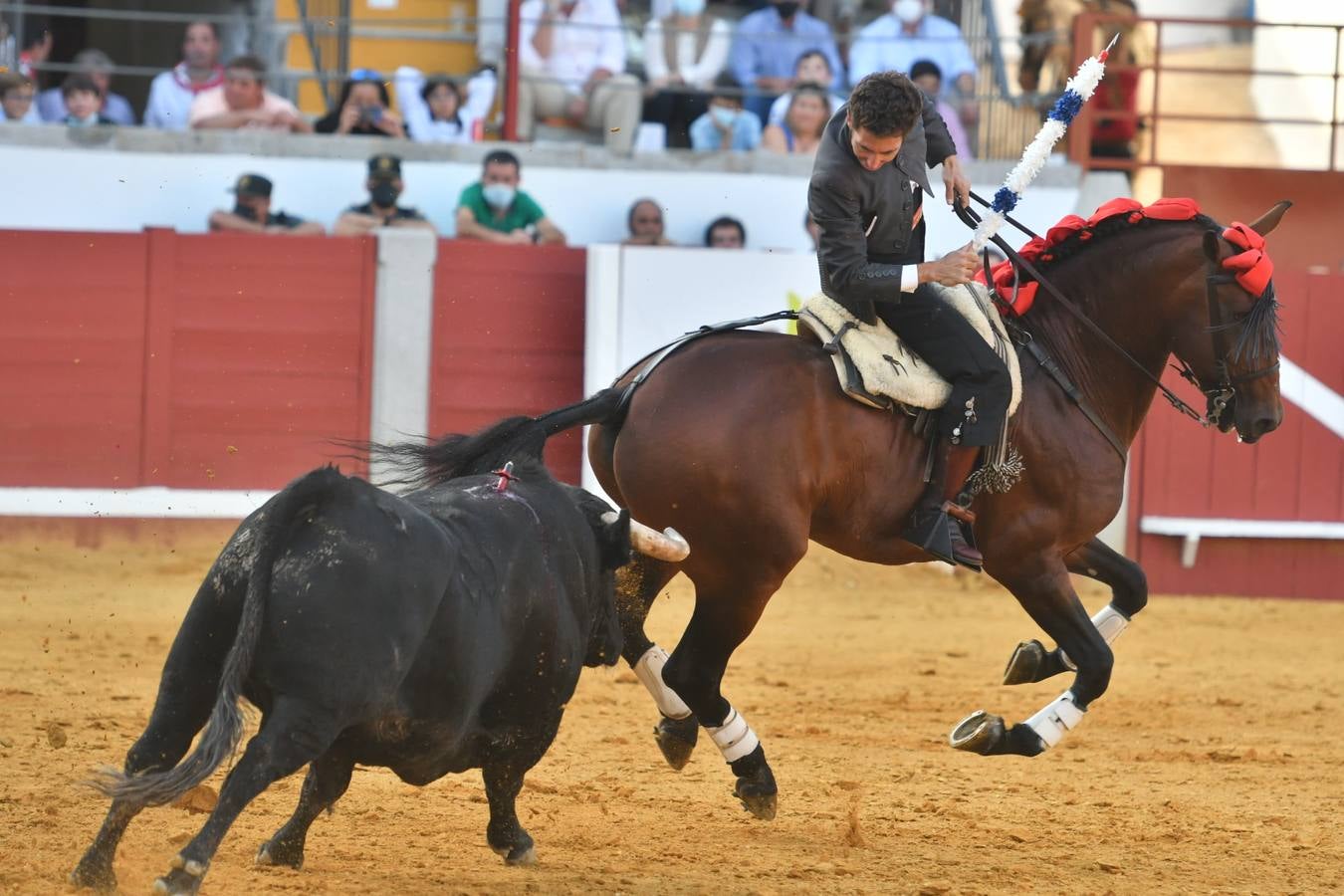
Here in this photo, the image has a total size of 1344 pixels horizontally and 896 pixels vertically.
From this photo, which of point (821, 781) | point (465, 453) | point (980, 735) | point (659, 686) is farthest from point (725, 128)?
point (465, 453)

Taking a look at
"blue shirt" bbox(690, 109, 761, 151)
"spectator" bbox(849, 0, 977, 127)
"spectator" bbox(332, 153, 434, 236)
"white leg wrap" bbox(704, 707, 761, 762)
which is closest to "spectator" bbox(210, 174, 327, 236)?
"spectator" bbox(332, 153, 434, 236)

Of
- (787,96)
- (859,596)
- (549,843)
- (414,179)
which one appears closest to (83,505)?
(414,179)

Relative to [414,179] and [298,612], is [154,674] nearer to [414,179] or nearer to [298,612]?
[298,612]

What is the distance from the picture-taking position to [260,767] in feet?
11.8

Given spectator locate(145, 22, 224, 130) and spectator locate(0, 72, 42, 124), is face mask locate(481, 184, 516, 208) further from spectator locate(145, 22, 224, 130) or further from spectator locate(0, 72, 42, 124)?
spectator locate(0, 72, 42, 124)

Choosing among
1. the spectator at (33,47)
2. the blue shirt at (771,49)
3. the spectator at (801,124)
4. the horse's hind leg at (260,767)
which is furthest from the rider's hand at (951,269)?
the spectator at (33,47)

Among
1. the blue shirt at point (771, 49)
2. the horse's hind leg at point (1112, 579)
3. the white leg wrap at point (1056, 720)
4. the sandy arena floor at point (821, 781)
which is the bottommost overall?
the sandy arena floor at point (821, 781)

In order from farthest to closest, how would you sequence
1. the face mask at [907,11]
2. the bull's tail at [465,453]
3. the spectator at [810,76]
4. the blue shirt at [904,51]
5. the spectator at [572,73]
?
the face mask at [907,11] → the blue shirt at [904,51] → the spectator at [810,76] → the spectator at [572,73] → the bull's tail at [465,453]

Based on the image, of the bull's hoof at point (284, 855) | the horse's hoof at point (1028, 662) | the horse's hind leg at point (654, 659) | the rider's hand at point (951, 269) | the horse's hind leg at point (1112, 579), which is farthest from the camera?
the horse's hind leg at point (1112, 579)

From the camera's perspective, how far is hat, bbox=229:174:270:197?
1074 centimetres

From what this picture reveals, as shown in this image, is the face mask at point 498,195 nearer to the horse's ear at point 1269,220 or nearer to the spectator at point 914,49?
the spectator at point 914,49

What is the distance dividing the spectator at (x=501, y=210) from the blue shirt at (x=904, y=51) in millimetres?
2960

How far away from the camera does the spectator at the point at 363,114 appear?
38.3 feet

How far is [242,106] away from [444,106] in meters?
1.34
